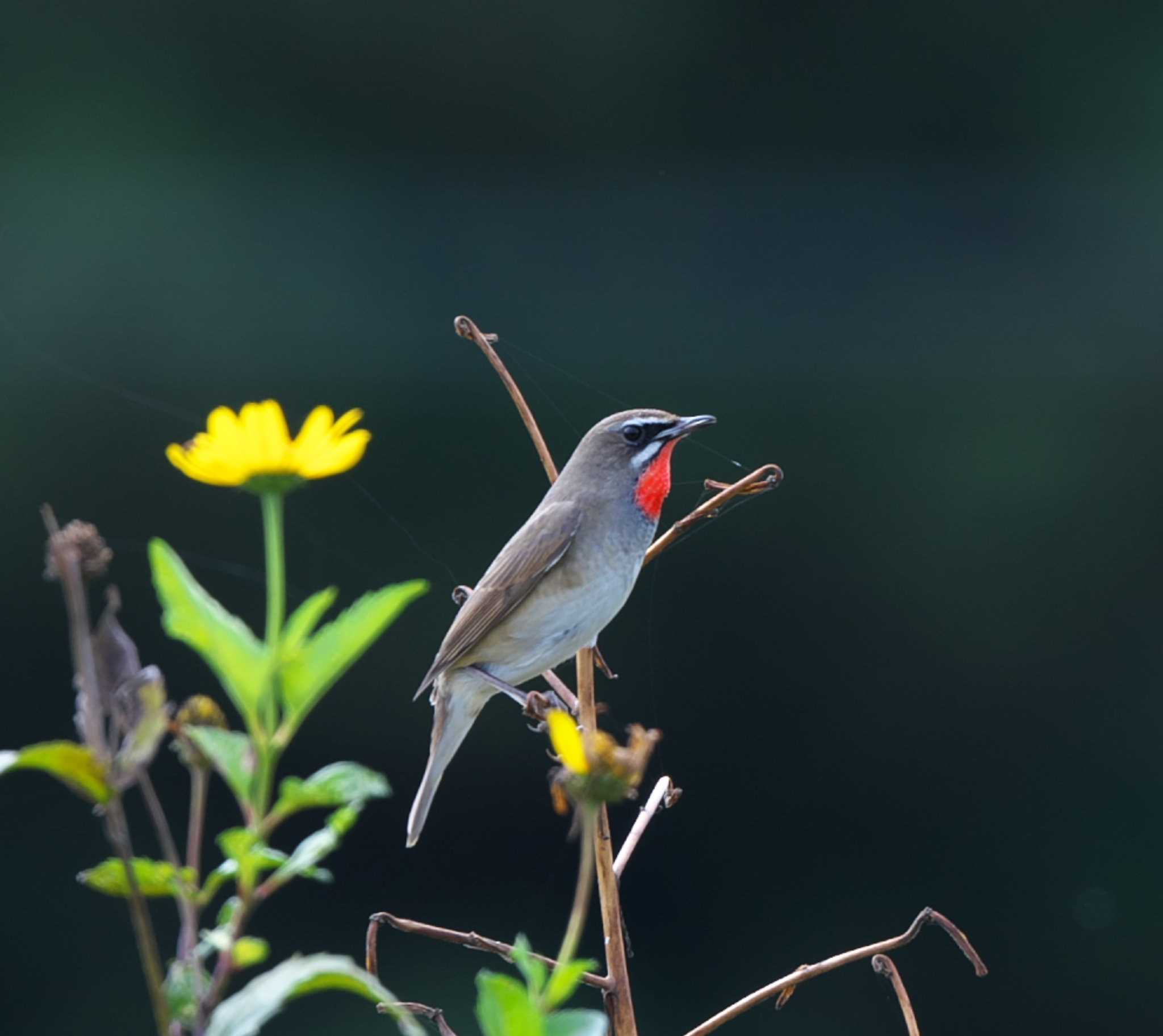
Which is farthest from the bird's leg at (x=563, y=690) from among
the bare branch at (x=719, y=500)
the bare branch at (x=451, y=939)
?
the bare branch at (x=451, y=939)

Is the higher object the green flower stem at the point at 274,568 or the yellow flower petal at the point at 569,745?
the green flower stem at the point at 274,568

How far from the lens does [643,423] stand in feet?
5.89

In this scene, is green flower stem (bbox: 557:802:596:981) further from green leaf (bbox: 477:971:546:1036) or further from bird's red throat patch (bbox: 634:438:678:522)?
bird's red throat patch (bbox: 634:438:678:522)

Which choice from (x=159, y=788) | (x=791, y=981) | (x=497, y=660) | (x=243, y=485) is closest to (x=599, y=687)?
(x=159, y=788)

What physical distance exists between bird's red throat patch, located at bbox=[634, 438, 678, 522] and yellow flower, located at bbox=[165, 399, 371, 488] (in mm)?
1378

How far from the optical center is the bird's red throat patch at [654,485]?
183cm

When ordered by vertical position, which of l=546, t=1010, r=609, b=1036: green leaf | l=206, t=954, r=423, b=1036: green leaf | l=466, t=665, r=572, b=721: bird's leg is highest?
l=206, t=954, r=423, b=1036: green leaf

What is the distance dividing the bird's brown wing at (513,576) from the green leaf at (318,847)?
51.5 inches

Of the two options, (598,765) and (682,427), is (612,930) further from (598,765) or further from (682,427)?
(682,427)

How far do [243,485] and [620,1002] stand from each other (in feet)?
1.46

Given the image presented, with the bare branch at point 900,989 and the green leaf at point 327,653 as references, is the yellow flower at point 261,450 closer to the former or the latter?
the green leaf at point 327,653

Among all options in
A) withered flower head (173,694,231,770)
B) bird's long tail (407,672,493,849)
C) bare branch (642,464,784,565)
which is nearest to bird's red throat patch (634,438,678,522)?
bird's long tail (407,672,493,849)

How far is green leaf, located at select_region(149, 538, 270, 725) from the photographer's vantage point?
41cm

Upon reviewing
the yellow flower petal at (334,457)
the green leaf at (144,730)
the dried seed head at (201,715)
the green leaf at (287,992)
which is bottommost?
the green leaf at (287,992)
